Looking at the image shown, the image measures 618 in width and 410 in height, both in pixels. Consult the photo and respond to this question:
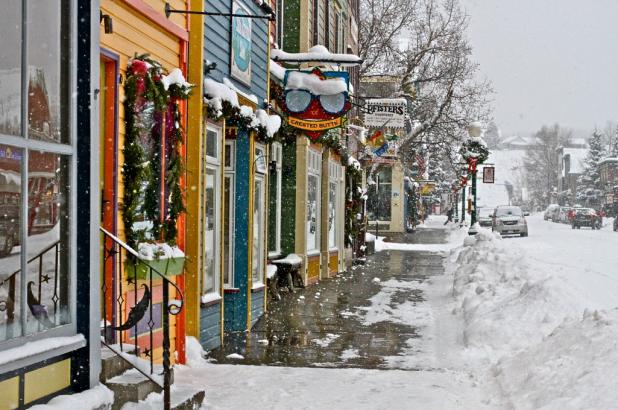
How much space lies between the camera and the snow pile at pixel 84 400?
15.0 ft

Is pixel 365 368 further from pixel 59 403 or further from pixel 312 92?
pixel 312 92

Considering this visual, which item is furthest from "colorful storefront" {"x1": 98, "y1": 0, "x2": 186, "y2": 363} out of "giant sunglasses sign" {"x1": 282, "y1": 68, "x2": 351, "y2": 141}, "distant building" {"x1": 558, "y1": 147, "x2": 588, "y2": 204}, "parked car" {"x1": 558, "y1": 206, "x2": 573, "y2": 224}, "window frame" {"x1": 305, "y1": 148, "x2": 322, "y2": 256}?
"distant building" {"x1": 558, "y1": 147, "x2": 588, "y2": 204}

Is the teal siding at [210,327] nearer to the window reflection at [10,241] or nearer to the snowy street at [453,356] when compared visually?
the snowy street at [453,356]

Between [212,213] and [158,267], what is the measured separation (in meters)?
2.77

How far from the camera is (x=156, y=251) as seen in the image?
7.66 meters

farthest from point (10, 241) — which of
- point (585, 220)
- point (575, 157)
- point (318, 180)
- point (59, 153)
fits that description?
point (575, 157)

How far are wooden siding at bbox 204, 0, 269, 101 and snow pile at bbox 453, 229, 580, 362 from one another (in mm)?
4687

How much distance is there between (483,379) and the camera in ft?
27.4

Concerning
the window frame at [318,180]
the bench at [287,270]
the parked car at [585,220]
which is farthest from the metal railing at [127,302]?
the parked car at [585,220]

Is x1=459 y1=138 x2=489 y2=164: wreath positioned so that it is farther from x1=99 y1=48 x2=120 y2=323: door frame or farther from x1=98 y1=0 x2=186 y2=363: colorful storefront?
x1=99 y1=48 x2=120 y2=323: door frame

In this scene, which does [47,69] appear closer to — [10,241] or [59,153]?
[59,153]

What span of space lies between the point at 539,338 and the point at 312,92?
661cm

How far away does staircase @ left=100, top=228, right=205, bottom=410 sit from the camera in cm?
603

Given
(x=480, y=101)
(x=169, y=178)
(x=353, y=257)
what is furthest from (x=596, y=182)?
(x=169, y=178)
